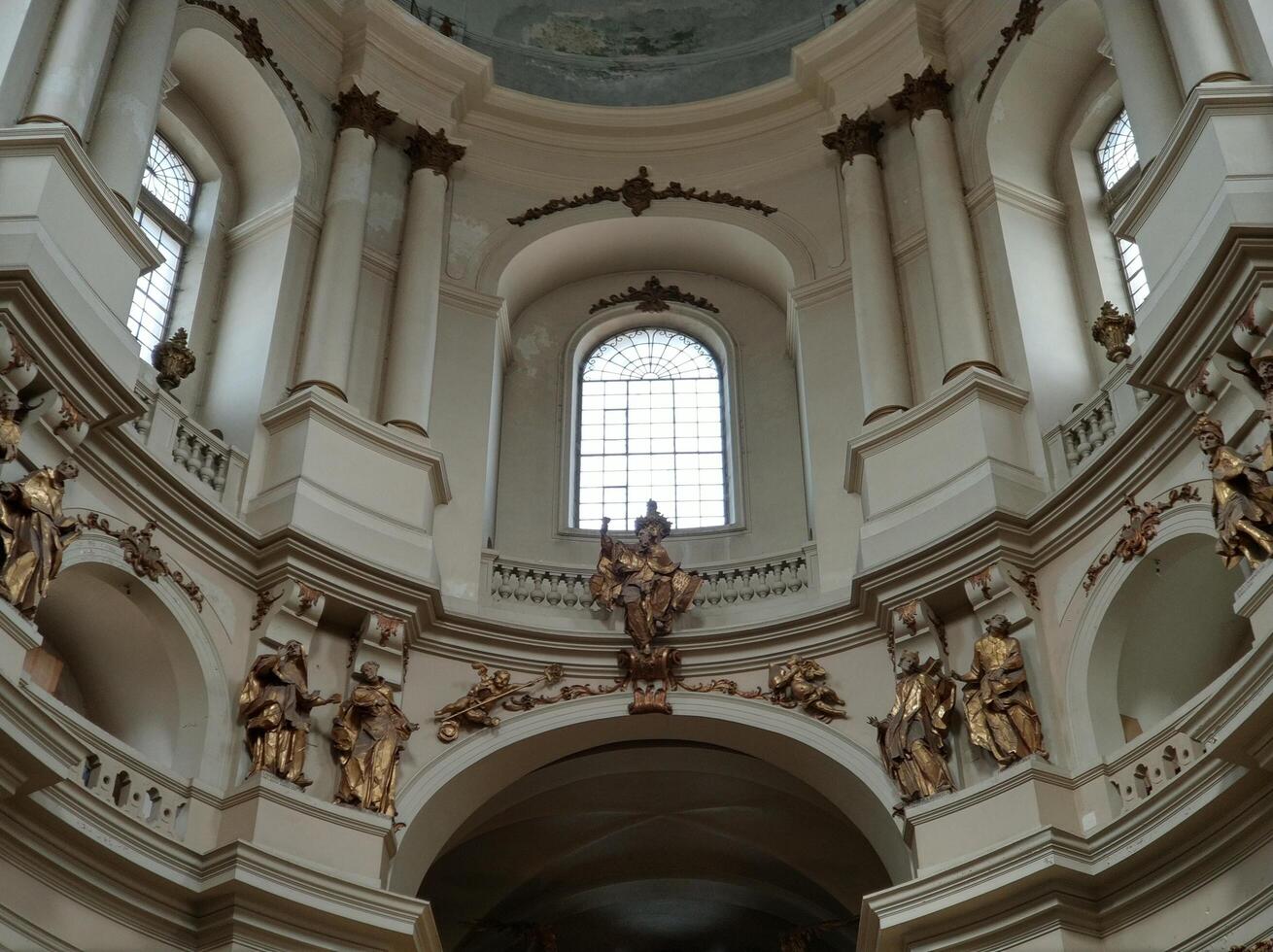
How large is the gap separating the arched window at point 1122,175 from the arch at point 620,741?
17.7 ft

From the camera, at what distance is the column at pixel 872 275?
50.3 feet

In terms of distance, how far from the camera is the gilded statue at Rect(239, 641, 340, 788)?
40.4 feet

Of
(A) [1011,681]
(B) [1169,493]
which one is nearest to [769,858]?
(A) [1011,681]

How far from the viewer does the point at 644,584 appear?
48.5 feet

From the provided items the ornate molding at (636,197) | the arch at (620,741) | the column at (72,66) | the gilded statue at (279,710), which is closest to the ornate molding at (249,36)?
the column at (72,66)

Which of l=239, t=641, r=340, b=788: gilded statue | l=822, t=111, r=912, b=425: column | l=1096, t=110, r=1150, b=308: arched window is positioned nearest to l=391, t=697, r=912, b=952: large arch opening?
l=239, t=641, r=340, b=788: gilded statue

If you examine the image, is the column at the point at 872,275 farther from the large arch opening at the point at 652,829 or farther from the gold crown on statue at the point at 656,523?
the large arch opening at the point at 652,829

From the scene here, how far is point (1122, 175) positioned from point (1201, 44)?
12.0ft

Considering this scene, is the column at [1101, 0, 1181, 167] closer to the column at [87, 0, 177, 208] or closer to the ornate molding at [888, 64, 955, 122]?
the ornate molding at [888, 64, 955, 122]

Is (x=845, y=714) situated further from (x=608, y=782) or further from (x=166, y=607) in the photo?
(x=166, y=607)

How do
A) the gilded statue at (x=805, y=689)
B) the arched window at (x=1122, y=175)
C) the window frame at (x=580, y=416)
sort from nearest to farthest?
the gilded statue at (x=805, y=689) < the arched window at (x=1122, y=175) < the window frame at (x=580, y=416)

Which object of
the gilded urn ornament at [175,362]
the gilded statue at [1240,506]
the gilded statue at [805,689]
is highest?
the gilded urn ornament at [175,362]

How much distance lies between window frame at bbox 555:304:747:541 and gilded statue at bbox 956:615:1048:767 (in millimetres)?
4259

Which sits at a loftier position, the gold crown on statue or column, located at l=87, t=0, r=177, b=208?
column, located at l=87, t=0, r=177, b=208
